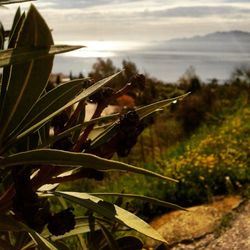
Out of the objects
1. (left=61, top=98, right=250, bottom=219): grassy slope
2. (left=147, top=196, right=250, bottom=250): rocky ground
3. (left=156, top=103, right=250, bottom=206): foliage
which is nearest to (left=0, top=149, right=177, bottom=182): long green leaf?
(left=147, top=196, right=250, bottom=250): rocky ground

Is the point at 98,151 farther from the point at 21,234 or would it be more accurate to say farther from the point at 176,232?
the point at 176,232

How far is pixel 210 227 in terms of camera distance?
4.21 m

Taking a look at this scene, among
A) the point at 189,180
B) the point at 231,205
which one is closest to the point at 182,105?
the point at 189,180

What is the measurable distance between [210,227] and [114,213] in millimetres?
3036

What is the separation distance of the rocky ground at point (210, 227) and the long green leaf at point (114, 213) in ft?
7.95

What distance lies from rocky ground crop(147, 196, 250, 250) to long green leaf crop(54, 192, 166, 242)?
2425 mm

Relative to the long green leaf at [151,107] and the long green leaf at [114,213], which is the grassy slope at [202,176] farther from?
the long green leaf at [114,213]

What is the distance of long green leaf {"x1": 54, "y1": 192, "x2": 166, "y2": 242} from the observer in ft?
4.09

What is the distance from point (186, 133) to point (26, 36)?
11.7m

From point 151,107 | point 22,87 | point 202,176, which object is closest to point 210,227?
point 202,176

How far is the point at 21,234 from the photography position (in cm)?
181

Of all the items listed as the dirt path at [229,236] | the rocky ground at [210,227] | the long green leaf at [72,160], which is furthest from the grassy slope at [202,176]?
the long green leaf at [72,160]

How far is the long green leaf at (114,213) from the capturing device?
125 cm

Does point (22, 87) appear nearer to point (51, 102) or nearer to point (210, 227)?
point (51, 102)
